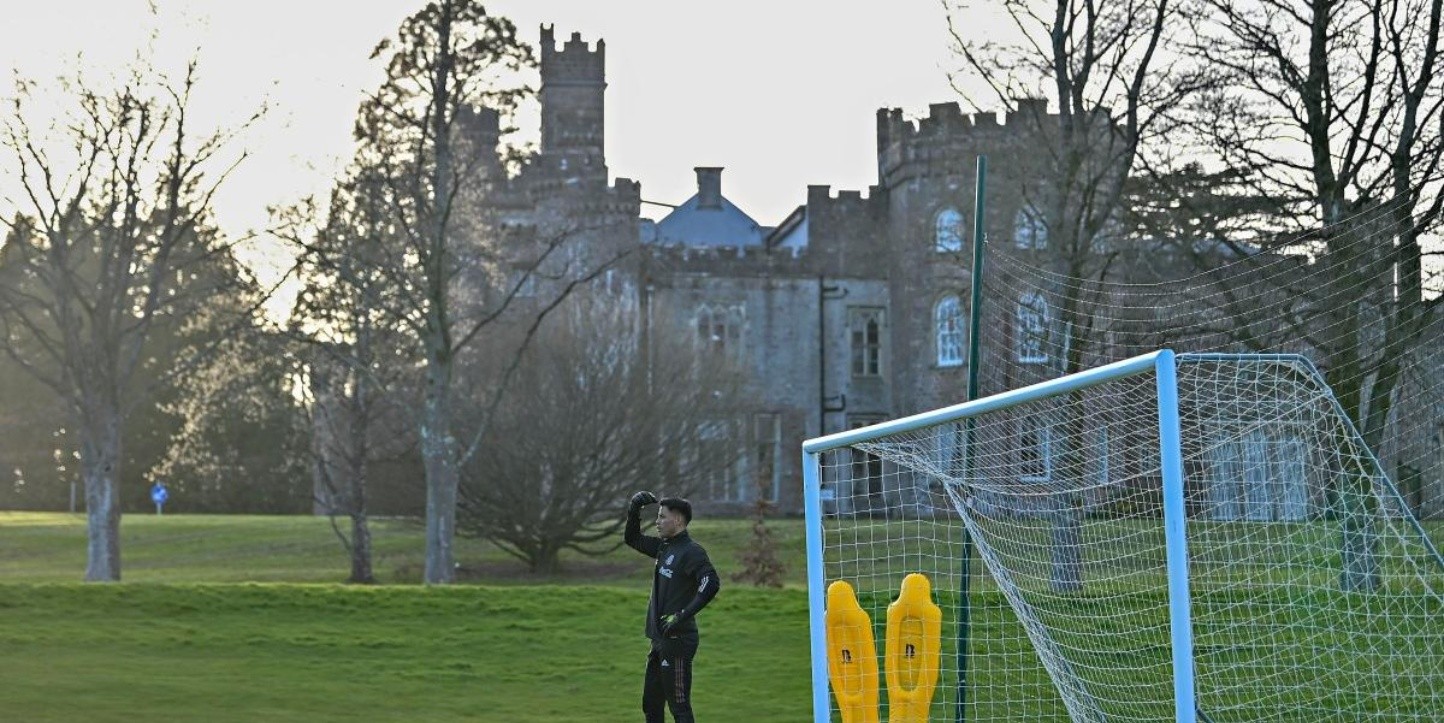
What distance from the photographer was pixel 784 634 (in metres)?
21.2

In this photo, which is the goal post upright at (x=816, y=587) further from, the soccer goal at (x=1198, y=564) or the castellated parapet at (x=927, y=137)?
the castellated parapet at (x=927, y=137)

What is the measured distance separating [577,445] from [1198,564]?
2554cm

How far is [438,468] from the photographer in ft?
106

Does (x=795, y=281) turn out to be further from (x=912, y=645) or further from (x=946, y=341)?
(x=912, y=645)

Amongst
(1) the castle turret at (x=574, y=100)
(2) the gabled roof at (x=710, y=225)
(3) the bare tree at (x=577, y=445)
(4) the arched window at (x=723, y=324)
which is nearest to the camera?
(3) the bare tree at (x=577, y=445)

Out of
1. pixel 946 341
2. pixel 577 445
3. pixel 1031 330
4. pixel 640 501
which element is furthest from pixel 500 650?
pixel 946 341

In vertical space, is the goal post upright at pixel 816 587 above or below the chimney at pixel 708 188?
below

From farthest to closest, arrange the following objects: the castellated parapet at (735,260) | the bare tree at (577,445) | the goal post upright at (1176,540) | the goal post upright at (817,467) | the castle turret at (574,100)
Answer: the castle turret at (574,100) → the castellated parapet at (735,260) → the bare tree at (577,445) → the goal post upright at (817,467) → the goal post upright at (1176,540)

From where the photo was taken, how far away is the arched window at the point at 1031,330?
82.1 ft

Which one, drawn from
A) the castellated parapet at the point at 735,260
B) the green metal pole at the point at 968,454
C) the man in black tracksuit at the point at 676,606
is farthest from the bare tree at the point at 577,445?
the man in black tracksuit at the point at 676,606

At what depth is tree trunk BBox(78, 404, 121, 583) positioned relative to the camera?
3288cm

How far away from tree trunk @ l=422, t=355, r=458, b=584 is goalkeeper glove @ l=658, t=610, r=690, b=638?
66.7ft

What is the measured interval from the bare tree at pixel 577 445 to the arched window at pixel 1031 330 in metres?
14.0

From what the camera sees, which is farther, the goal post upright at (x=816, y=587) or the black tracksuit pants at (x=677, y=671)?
the black tracksuit pants at (x=677, y=671)
